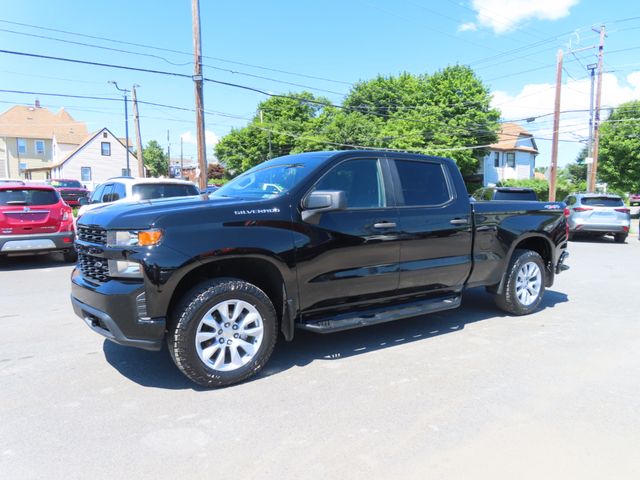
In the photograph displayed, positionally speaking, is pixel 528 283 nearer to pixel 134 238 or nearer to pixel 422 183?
pixel 422 183

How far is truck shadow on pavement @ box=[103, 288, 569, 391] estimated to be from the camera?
3.96 meters

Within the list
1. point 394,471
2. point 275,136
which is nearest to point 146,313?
point 394,471

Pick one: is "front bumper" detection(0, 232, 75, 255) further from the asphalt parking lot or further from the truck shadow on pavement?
the truck shadow on pavement

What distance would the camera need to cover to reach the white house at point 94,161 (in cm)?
5094

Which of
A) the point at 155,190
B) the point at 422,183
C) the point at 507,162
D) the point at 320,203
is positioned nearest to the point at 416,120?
the point at 507,162

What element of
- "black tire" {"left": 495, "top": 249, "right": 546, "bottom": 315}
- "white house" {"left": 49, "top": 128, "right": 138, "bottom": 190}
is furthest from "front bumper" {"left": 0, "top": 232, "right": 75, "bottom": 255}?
"white house" {"left": 49, "top": 128, "right": 138, "bottom": 190}

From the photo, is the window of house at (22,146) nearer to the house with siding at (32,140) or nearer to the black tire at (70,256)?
the house with siding at (32,140)

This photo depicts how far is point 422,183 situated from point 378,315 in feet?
4.92

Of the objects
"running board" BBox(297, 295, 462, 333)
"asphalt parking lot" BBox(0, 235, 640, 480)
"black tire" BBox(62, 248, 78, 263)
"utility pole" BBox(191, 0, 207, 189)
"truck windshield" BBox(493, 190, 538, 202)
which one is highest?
"utility pole" BBox(191, 0, 207, 189)

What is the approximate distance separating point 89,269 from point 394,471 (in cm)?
280

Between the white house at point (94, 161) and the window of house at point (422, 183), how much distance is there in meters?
51.6

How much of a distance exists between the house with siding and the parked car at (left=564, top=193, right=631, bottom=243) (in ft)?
180

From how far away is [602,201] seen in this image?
14648 mm

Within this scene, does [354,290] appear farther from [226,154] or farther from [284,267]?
[226,154]
